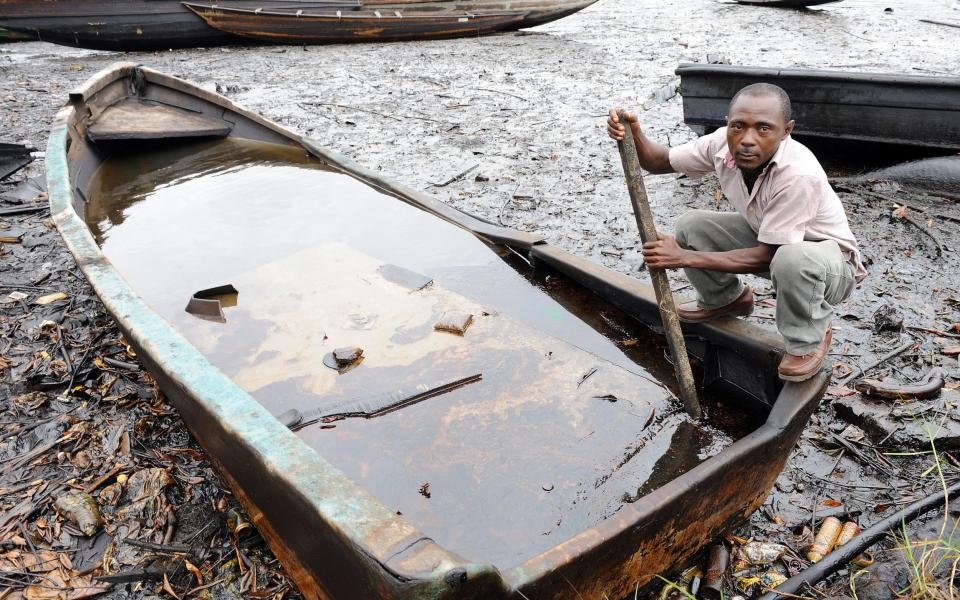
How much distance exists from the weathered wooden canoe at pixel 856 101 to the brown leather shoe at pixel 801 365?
13.1 ft

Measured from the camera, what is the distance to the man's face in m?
2.39

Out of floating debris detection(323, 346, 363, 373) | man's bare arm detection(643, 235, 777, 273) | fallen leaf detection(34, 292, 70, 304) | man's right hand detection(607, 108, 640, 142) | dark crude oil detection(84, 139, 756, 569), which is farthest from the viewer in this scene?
fallen leaf detection(34, 292, 70, 304)

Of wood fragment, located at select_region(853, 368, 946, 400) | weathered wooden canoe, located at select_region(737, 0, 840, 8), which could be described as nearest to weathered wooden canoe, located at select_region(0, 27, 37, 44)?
wood fragment, located at select_region(853, 368, 946, 400)

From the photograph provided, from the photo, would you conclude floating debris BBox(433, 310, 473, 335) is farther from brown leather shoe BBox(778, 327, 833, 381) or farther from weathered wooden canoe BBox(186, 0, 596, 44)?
weathered wooden canoe BBox(186, 0, 596, 44)

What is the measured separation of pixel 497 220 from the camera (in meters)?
5.34

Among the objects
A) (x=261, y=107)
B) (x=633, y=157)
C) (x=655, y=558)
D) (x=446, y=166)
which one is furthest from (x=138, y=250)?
(x=261, y=107)

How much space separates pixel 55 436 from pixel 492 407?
2.17 metres

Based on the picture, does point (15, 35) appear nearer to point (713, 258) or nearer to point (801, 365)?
point (713, 258)

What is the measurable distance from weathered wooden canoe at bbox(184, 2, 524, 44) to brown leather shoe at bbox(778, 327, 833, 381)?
1243 cm

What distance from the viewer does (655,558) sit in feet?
6.65

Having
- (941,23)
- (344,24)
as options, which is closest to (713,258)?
(344,24)

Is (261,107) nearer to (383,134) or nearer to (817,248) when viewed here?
(383,134)

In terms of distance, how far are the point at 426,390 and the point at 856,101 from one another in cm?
483

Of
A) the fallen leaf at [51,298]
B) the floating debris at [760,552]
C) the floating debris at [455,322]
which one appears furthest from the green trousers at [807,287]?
the fallen leaf at [51,298]
